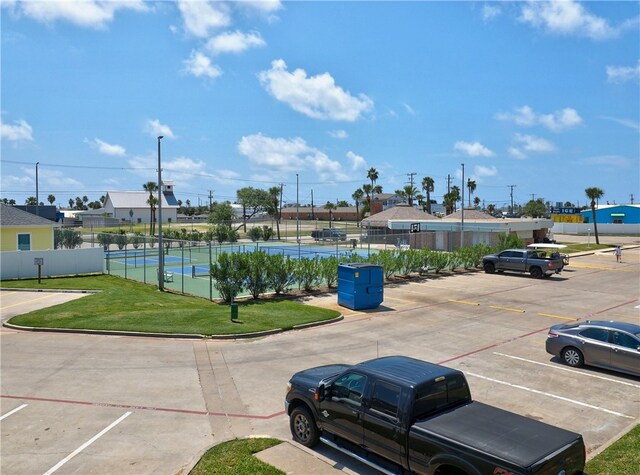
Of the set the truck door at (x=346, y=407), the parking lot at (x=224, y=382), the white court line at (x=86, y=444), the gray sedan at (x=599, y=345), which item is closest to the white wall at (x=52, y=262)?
the parking lot at (x=224, y=382)

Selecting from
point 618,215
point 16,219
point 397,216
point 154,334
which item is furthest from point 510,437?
point 618,215

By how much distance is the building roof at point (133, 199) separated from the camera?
10956cm

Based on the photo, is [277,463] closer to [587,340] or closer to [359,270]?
[587,340]

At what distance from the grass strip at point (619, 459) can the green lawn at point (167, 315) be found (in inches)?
459

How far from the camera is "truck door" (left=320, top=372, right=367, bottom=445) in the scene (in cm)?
802

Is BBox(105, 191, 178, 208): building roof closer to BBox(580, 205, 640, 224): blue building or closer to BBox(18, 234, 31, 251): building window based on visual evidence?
BBox(18, 234, 31, 251): building window

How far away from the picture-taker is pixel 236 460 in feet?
26.9

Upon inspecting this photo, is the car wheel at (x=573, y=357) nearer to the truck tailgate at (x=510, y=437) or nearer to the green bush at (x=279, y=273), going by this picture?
the truck tailgate at (x=510, y=437)

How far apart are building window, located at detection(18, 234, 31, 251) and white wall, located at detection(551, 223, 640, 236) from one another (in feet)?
291

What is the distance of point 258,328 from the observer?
59.9 ft

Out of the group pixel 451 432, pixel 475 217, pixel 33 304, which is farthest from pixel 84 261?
pixel 475 217

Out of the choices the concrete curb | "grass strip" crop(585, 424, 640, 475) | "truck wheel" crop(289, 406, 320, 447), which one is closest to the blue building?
the concrete curb

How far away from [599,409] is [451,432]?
6.10 m

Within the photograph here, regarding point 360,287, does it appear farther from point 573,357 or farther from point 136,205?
point 136,205
